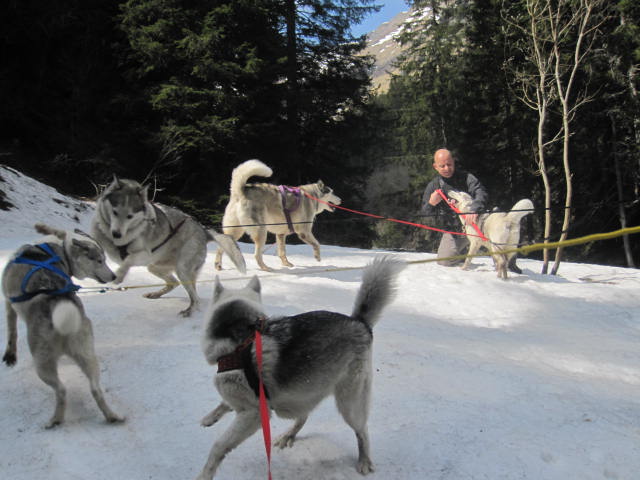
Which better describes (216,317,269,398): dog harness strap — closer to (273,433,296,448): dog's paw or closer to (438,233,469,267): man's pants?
(273,433,296,448): dog's paw

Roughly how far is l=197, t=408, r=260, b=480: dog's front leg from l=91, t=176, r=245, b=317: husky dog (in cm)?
258

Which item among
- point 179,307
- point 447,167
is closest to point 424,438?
point 179,307

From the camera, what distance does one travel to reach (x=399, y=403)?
3111 millimetres

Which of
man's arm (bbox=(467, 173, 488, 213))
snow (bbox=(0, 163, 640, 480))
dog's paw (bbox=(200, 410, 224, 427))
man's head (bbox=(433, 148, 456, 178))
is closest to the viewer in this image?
snow (bbox=(0, 163, 640, 480))

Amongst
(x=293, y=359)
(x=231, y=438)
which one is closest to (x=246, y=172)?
(x=293, y=359)

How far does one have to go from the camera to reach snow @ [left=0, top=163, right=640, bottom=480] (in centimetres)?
239

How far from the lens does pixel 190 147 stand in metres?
14.5

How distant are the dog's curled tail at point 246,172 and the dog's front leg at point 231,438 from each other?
4925 millimetres

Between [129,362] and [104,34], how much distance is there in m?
17.0

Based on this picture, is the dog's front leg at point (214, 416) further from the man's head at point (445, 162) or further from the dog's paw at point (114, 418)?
the man's head at point (445, 162)

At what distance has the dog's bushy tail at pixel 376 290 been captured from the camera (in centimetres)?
256

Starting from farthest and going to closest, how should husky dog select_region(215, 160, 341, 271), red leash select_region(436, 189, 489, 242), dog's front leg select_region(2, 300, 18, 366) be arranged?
red leash select_region(436, 189, 489, 242), husky dog select_region(215, 160, 341, 271), dog's front leg select_region(2, 300, 18, 366)

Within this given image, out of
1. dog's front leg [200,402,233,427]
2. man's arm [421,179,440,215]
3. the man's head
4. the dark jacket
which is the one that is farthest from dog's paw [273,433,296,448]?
the man's head

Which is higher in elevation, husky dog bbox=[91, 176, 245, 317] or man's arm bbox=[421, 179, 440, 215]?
man's arm bbox=[421, 179, 440, 215]
